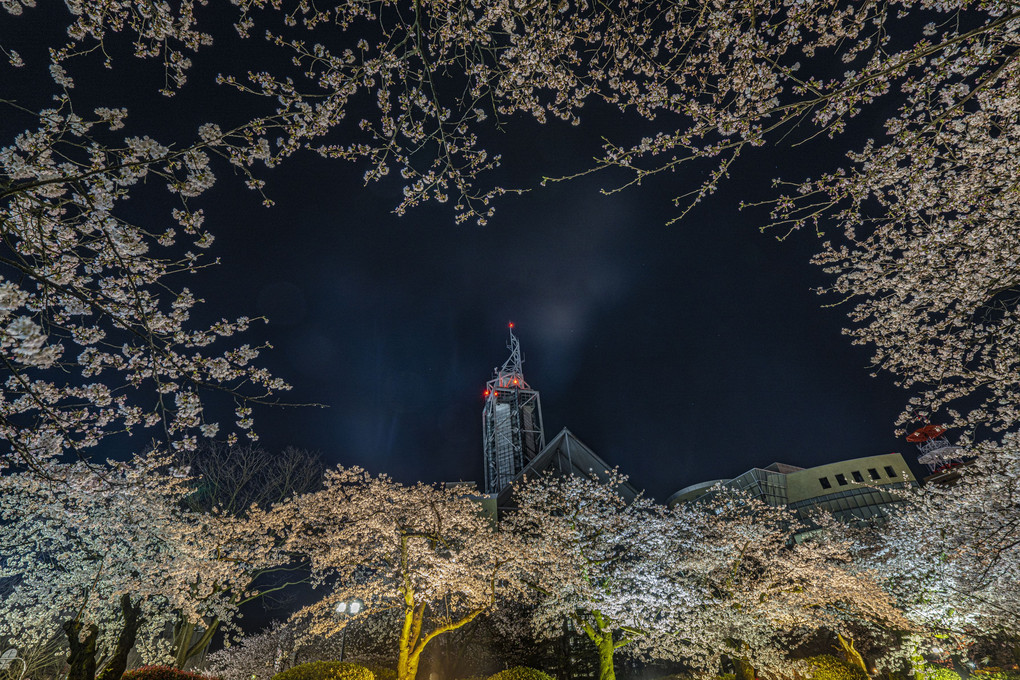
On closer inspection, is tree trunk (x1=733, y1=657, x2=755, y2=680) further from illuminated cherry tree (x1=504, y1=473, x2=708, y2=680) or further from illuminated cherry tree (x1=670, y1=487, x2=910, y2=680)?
illuminated cherry tree (x1=504, y1=473, x2=708, y2=680)

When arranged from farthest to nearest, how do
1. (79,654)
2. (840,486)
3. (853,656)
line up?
(840,486)
(853,656)
(79,654)

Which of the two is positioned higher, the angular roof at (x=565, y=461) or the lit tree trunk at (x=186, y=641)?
the angular roof at (x=565, y=461)

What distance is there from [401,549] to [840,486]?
3523 cm

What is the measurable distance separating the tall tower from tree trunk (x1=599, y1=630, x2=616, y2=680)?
19076 millimetres

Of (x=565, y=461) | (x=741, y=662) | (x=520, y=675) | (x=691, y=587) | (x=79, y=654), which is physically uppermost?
(x=565, y=461)

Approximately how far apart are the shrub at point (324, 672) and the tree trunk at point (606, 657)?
8399 millimetres

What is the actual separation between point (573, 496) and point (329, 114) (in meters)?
18.1

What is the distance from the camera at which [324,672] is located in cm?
1076

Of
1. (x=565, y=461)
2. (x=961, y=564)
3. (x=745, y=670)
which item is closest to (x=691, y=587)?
(x=745, y=670)

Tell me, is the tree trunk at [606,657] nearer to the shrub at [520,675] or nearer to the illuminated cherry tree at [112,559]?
the shrub at [520,675]

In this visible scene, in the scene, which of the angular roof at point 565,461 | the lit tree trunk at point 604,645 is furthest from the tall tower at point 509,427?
the lit tree trunk at point 604,645

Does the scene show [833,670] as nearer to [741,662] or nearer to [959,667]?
[741,662]

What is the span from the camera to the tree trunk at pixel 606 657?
14.6 meters

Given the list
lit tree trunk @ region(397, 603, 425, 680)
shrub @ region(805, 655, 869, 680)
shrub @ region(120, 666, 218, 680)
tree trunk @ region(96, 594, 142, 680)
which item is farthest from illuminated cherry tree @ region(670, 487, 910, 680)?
tree trunk @ region(96, 594, 142, 680)
